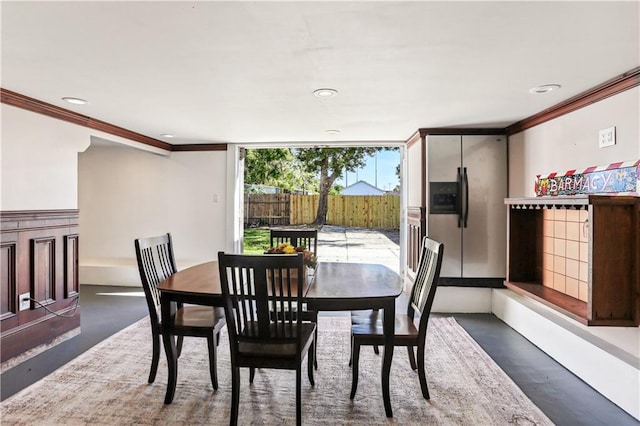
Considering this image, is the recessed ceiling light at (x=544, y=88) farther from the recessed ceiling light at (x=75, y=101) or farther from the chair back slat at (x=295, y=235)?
the recessed ceiling light at (x=75, y=101)

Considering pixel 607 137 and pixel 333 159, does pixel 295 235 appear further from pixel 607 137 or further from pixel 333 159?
pixel 333 159

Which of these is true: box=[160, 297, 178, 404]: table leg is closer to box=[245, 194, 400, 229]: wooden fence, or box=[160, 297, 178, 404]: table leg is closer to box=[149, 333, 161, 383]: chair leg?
box=[149, 333, 161, 383]: chair leg

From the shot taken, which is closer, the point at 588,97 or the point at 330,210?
the point at 588,97

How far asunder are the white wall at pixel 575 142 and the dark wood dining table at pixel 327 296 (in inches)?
68.8

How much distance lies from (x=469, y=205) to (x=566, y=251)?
132 centimetres

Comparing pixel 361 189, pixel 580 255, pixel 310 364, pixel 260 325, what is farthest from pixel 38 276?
pixel 361 189

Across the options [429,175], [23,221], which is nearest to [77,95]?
[23,221]

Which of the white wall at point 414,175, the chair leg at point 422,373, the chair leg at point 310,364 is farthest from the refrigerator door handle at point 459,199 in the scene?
the chair leg at point 310,364

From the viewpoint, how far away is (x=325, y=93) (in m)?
2.78

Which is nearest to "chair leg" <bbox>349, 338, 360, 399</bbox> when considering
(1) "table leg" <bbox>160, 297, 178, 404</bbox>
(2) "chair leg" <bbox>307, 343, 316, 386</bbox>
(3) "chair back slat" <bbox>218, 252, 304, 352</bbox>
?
(2) "chair leg" <bbox>307, 343, 316, 386</bbox>

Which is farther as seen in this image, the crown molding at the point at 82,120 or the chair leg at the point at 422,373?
the crown molding at the point at 82,120

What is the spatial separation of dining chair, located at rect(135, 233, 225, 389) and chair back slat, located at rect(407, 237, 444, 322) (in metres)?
1.33

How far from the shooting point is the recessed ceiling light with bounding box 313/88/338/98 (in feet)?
8.93

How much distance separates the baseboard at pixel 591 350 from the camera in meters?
2.19
